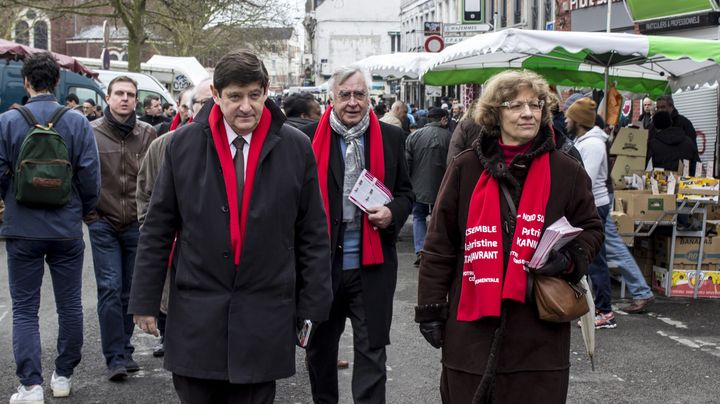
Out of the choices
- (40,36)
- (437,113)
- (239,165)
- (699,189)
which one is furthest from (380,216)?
(40,36)

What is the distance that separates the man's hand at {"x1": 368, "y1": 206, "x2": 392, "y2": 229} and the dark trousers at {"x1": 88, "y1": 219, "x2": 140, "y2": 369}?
6.24 ft

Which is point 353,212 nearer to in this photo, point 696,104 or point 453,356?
point 453,356

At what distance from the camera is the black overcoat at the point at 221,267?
3436mm

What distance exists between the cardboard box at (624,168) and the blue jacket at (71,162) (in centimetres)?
585

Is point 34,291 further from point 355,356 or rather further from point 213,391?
point 213,391

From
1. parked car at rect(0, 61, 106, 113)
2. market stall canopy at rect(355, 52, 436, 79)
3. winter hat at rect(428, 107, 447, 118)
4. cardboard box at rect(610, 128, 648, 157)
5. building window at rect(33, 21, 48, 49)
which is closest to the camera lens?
cardboard box at rect(610, 128, 648, 157)

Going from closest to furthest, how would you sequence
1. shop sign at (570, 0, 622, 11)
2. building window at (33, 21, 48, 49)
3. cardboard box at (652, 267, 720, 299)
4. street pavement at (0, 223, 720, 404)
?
1. street pavement at (0, 223, 720, 404)
2. cardboard box at (652, 267, 720, 299)
3. shop sign at (570, 0, 622, 11)
4. building window at (33, 21, 48, 49)

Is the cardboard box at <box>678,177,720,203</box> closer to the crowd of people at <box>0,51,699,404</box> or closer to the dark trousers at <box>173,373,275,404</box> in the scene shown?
the crowd of people at <box>0,51,699,404</box>

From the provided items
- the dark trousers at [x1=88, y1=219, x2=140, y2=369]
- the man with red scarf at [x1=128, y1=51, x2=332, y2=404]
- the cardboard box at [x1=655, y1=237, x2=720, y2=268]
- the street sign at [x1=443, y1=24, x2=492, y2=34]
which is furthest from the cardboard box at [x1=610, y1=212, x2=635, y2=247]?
the street sign at [x1=443, y1=24, x2=492, y2=34]

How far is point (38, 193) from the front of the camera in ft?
17.5

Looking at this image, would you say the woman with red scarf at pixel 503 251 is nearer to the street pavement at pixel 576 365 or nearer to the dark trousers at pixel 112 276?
the street pavement at pixel 576 365

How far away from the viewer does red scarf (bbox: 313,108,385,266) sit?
484 cm

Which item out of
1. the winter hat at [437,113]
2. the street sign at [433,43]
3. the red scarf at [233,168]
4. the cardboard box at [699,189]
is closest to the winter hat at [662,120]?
the winter hat at [437,113]

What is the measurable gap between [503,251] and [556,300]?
27 centimetres
